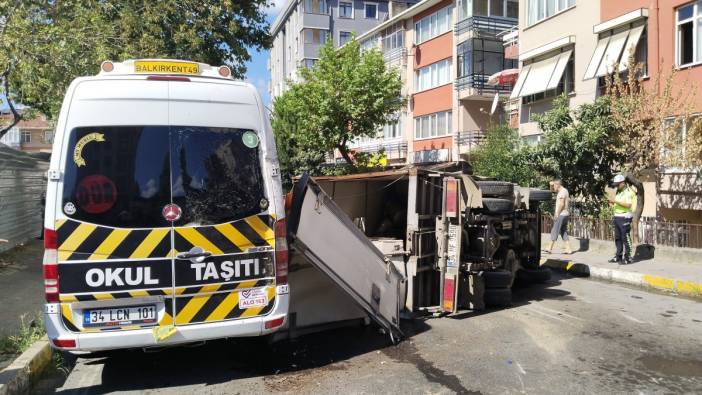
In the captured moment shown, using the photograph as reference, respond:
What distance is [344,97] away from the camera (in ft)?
85.9

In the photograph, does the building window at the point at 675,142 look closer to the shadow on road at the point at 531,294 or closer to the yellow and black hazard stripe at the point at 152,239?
the shadow on road at the point at 531,294

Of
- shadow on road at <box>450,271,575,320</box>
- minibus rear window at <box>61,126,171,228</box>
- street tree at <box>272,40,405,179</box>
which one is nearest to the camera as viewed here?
minibus rear window at <box>61,126,171,228</box>

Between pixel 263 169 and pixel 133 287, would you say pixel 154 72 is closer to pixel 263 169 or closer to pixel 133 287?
pixel 263 169

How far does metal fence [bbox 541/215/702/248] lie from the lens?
38.8 feet

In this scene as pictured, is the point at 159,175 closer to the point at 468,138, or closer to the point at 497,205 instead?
the point at 497,205

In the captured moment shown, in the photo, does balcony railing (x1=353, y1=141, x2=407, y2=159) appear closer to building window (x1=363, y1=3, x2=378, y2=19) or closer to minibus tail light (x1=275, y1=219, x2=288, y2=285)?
building window (x1=363, y1=3, x2=378, y2=19)

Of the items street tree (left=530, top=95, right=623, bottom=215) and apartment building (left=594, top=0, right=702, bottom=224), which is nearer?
street tree (left=530, top=95, right=623, bottom=215)

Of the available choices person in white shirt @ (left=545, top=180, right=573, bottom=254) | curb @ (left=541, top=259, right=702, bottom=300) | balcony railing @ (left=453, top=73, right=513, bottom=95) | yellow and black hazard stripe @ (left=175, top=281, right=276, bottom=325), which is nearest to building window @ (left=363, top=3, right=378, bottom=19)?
balcony railing @ (left=453, top=73, right=513, bottom=95)

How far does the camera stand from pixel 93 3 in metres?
11.2

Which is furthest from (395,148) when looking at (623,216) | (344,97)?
(623,216)

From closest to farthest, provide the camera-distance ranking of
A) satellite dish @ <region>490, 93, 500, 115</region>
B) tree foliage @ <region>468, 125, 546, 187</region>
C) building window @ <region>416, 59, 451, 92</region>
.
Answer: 1. tree foliage @ <region>468, 125, 546, 187</region>
2. satellite dish @ <region>490, 93, 500, 115</region>
3. building window @ <region>416, 59, 451, 92</region>

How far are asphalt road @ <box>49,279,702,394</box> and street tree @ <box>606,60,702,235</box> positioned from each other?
7.30 meters

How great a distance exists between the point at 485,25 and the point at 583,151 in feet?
55.8

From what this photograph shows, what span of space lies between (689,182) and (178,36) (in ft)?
47.0
